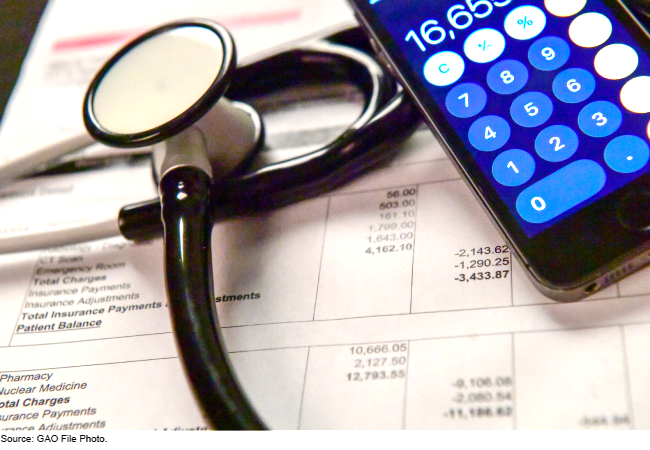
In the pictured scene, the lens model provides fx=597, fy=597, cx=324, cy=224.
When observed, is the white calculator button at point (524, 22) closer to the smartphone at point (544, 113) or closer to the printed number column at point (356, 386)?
the smartphone at point (544, 113)

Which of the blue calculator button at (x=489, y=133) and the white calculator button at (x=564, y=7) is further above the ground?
Answer: the white calculator button at (x=564, y=7)

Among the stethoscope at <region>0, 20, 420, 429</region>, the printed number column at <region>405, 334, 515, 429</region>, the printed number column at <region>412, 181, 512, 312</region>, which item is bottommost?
the printed number column at <region>405, 334, 515, 429</region>

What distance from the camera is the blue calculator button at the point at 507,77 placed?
1.01 ft

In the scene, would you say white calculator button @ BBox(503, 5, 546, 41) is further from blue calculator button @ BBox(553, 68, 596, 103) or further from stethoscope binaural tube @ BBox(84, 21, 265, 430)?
stethoscope binaural tube @ BBox(84, 21, 265, 430)

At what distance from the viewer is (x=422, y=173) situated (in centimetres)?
34

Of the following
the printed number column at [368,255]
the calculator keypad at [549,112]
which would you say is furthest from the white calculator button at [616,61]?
the printed number column at [368,255]

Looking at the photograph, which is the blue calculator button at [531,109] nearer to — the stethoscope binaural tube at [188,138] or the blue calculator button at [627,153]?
the blue calculator button at [627,153]

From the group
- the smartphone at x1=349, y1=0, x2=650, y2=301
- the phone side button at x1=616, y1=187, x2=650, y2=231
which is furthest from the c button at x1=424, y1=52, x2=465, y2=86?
the phone side button at x1=616, y1=187, x2=650, y2=231

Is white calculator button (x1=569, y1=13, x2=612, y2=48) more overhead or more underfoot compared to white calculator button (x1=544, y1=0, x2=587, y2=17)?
more underfoot

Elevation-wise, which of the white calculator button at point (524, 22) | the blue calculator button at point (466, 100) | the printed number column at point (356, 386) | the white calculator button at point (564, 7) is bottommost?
the printed number column at point (356, 386)

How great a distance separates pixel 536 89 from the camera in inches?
12.0

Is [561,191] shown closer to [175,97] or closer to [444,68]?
[444,68]

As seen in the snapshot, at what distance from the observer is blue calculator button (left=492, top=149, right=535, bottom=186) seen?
29cm

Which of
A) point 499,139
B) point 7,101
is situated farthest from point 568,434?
point 7,101
